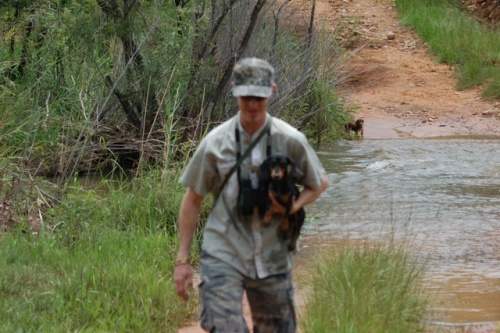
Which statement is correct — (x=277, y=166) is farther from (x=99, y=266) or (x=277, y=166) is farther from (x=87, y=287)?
(x=99, y=266)

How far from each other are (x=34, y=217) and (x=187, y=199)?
4.12 metres

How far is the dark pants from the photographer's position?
13.8ft

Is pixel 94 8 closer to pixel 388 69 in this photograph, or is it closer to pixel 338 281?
pixel 338 281

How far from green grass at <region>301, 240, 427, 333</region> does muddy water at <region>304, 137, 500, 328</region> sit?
35 cm

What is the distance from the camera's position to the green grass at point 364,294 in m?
5.47

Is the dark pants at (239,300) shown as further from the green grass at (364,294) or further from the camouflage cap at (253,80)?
the green grass at (364,294)

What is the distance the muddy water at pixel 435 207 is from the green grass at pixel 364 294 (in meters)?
0.35

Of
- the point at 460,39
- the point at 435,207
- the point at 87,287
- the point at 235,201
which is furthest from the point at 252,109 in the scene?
the point at 460,39

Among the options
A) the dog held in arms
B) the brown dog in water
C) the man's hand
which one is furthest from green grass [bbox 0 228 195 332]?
the brown dog in water

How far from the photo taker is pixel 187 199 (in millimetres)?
4379

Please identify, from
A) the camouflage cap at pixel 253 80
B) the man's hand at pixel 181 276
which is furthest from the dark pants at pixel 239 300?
the camouflage cap at pixel 253 80

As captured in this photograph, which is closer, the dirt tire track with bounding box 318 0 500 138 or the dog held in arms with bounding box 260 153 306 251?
the dog held in arms with bounding box 260 153 306 251

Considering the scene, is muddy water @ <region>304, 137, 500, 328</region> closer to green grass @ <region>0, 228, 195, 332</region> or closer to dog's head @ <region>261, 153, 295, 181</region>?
green grass @ <region>0, 228, 195, 332</region>

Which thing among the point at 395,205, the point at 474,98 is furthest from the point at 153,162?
the point at 474,98
